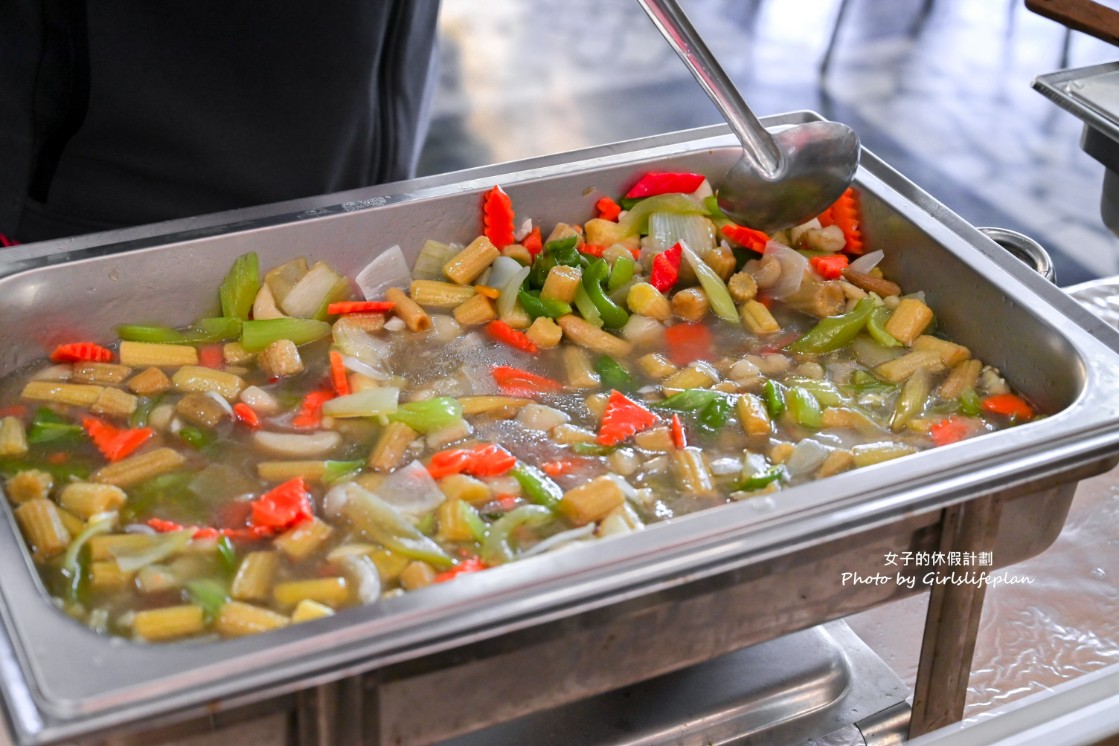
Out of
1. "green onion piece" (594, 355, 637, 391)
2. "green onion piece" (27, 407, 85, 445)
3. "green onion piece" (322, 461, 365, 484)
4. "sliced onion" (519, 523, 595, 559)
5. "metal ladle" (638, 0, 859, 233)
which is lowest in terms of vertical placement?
"green onion piece" (594, 355, 637, 391)

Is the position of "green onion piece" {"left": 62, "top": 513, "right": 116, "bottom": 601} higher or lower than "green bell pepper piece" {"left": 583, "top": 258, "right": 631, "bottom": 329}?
higher

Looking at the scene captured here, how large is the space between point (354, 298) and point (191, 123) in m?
0.37

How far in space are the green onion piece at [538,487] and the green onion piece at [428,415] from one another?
4.8 inches

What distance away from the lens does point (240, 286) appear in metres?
1.45

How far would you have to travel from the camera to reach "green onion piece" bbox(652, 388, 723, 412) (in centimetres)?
137

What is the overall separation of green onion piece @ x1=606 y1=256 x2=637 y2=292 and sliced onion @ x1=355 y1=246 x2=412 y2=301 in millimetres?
285

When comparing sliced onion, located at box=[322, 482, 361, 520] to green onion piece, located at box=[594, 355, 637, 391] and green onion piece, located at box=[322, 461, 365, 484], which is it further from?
green onion piece, located at box=[594, 355, 637, 391]

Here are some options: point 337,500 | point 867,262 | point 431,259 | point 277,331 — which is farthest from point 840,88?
point 337,500

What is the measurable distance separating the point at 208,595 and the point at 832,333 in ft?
2.89

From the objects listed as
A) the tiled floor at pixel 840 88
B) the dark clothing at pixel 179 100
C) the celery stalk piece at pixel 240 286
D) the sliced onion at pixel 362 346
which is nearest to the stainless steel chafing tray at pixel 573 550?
the celery stalk piece at pixel 240 286

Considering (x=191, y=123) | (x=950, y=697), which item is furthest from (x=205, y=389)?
(x=950, y=697)

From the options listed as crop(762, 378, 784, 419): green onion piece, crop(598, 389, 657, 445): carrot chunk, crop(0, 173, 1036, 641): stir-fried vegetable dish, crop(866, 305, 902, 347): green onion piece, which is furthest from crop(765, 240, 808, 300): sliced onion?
crop(598, 389, 657, 445): carrot chunk

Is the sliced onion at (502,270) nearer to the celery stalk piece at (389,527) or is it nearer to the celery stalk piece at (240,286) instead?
the celery stalk piece at (240,286)

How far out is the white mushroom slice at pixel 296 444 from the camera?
128 cm
